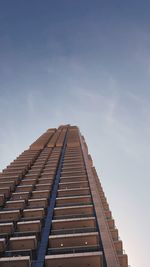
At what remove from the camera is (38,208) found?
151 feet

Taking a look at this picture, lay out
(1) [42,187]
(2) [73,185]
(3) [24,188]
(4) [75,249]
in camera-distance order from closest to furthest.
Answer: (4) [75,249] → (2) [73,185] → (3) [24,188] → (1) [42,187]

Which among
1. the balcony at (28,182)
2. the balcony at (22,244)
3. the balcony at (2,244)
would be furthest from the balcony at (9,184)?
the balcony at (22,244)

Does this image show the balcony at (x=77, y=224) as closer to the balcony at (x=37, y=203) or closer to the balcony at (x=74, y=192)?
the balcony at (x=37, y=203)

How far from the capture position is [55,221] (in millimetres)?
40031

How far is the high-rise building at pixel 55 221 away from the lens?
3066 centimetres

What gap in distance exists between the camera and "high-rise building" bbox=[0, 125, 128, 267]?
30664mm

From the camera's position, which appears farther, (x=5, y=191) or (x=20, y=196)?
(x=5, y=191)

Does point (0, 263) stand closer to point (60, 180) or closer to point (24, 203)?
point (24, 203)

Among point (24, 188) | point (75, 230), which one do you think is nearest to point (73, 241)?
point (75, 230)

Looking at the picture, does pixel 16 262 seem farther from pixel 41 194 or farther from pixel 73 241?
pixel 41 194

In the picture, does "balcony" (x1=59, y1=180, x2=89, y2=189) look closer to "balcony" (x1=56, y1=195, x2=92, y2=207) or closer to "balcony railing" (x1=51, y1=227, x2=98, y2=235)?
"balcony" (x1=56, y1=195, x2=92, y2=207)

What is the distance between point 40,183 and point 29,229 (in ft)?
66.9

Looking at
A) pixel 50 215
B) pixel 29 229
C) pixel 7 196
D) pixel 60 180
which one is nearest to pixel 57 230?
pixel 29 229

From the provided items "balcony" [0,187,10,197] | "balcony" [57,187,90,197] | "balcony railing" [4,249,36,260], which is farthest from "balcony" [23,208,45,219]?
"balcony railing" [4,249,36,260]
